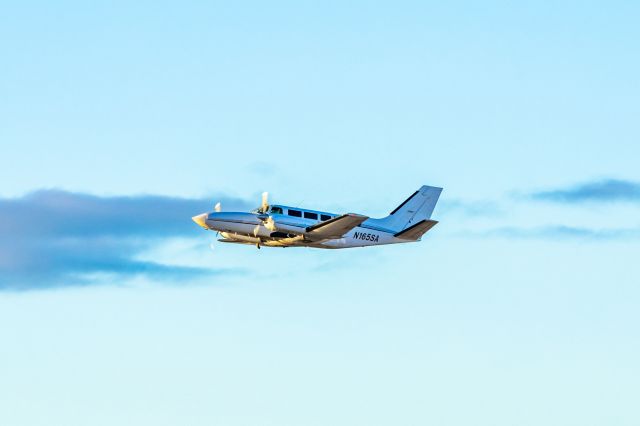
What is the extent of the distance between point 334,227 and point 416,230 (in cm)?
1037

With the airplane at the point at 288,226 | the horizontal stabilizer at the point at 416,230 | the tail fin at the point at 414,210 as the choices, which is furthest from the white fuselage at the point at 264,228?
the tail fin at the point at 414,210

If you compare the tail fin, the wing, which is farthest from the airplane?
the tail fin

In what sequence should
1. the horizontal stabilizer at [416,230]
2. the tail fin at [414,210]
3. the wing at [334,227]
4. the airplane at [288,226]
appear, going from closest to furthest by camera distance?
1. the wing at [334,227]
2. the airplane at [288,226]
3. the horizontal stabilizer at [416,230]
4. the tail fin at [414,210]

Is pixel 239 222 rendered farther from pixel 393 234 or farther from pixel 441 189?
pixel 441 189

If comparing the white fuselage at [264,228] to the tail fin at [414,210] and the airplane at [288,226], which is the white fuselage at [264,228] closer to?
the airplane at [288,226]

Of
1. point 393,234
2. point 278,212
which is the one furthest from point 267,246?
point 393,234

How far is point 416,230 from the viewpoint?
13088 centimetres

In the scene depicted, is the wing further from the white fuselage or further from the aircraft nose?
the aircraft nose

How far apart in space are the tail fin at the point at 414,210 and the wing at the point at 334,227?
35.2 feet

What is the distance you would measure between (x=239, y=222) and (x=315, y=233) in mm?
7349

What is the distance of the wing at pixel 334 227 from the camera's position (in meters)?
123

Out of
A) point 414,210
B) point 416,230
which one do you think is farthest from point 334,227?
point 414,210

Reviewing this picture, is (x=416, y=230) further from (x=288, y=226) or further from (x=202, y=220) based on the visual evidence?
(x=202, y=220)

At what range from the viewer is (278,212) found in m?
127
